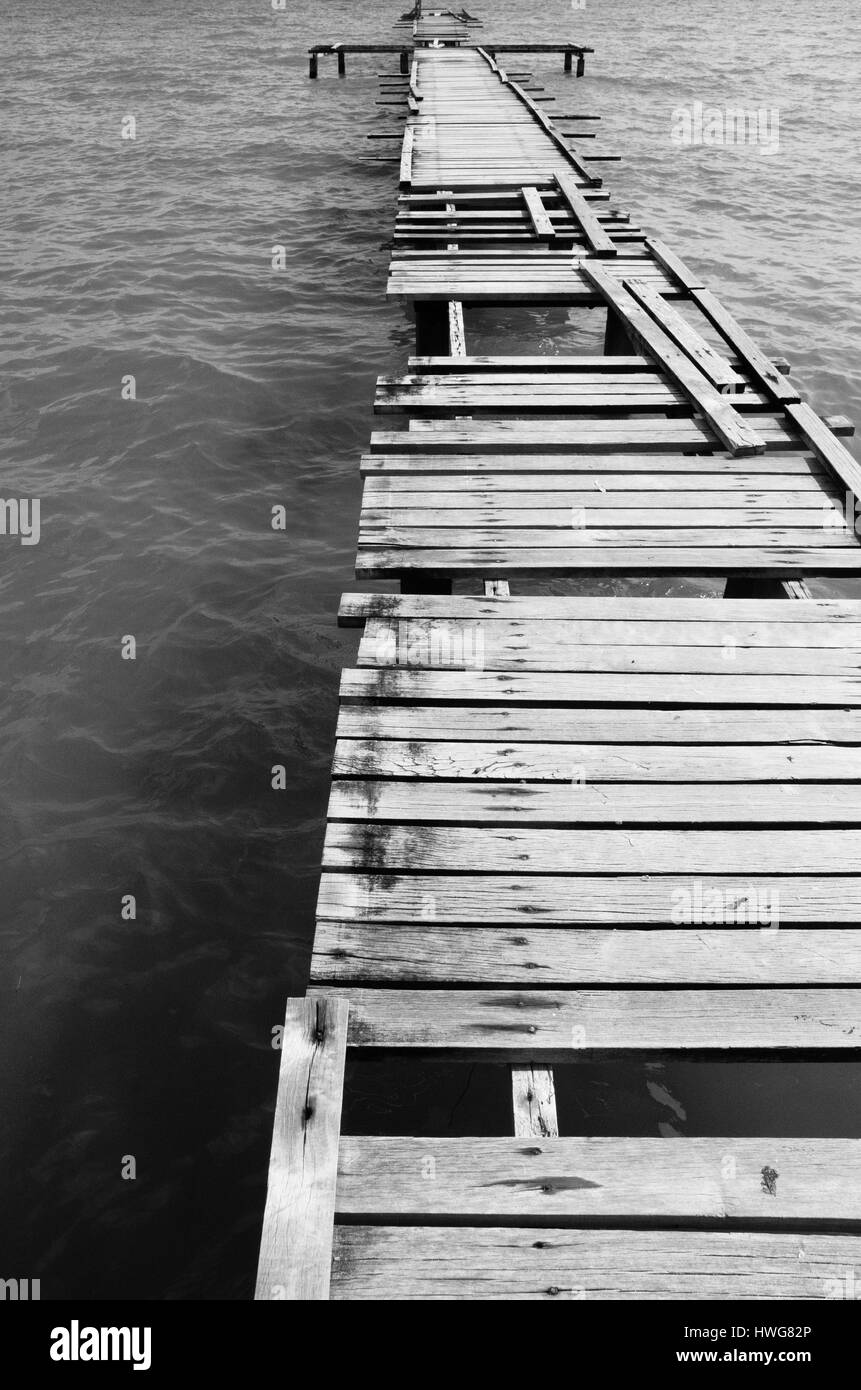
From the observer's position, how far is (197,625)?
6684mm

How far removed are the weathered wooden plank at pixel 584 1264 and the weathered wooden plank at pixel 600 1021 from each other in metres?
0.53

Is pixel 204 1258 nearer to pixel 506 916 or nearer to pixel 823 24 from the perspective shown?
pixel 506 916

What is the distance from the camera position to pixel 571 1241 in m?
2.49

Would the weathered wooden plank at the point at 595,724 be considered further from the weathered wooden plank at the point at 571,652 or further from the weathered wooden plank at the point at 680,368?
the weathered wooden plank at the point at 680,368

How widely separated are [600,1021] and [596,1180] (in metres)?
0.49

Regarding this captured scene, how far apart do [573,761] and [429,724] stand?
63 cm

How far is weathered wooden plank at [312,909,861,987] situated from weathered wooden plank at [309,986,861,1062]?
0.05 meters

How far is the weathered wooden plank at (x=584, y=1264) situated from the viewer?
7.86ft

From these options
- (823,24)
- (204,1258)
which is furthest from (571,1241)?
(823,24)

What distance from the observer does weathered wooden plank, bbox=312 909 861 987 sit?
3.10 meters

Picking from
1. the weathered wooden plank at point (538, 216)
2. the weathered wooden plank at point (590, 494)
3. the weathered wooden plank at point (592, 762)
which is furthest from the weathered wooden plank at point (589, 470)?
the weathered wooden plank at point (538, 216)

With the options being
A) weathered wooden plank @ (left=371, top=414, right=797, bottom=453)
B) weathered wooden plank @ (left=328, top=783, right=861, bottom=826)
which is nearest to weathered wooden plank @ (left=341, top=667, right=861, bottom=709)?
weathered wooden plank @ (left=328, top=783, right=861, bottom=826)

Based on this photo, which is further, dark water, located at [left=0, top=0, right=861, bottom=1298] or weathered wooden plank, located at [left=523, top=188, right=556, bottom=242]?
weathered wooden plank, located at [left=523, top=188, right=556, bottom=242]

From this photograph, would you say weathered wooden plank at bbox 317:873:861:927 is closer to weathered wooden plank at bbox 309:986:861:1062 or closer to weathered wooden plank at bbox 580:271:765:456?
weathered wooden plank at bbox 309:986:861:1062
